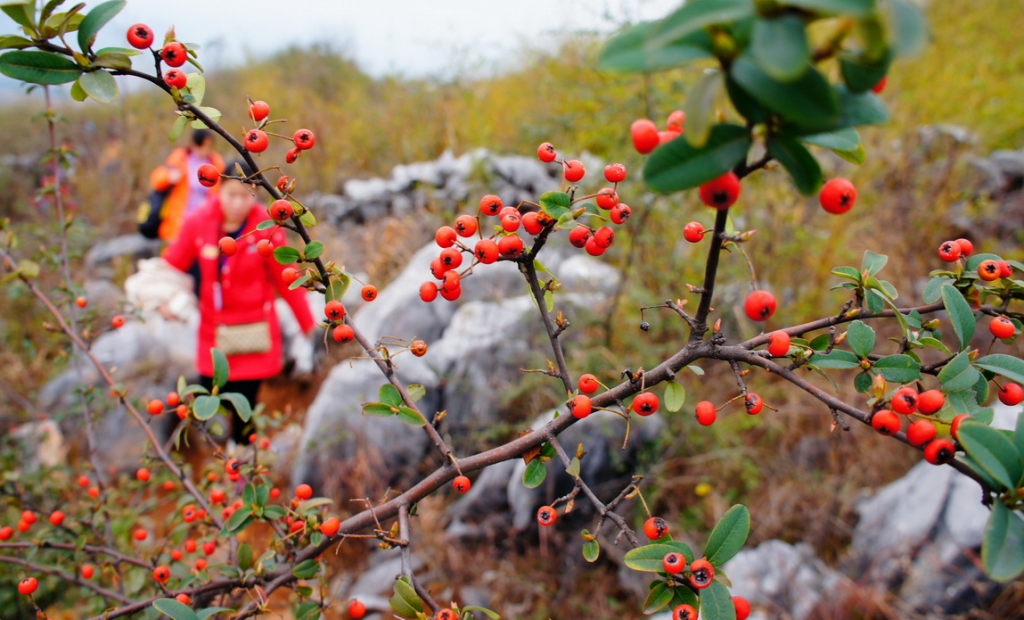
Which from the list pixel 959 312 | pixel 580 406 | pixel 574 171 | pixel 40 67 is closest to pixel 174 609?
pixel 580 406

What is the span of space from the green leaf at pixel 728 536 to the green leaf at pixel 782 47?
59cm

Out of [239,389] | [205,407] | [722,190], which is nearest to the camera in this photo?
[722,190]

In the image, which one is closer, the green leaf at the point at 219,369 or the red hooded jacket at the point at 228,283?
the green leaf at the point at 219,369

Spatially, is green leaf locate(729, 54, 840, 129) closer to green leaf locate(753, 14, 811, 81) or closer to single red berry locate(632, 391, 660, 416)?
green leaf locate(753, 14, 811, 81)

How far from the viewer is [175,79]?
739 millimetres

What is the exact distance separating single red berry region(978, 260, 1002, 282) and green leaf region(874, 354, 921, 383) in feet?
0.51

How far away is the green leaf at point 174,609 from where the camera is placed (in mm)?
749

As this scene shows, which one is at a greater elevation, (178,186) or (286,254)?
(178,186)

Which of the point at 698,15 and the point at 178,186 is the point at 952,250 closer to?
the point at 698,15

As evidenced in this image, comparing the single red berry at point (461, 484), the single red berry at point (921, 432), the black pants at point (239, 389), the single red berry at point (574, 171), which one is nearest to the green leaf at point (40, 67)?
the single red berry at point (574, 171)

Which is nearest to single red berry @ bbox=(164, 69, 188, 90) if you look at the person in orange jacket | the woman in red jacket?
the woman in red jacket

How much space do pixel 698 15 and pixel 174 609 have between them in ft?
3.26

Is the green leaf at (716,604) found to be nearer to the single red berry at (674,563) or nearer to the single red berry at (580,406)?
the single red berry at (674,563)

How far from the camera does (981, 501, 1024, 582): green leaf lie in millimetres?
503
